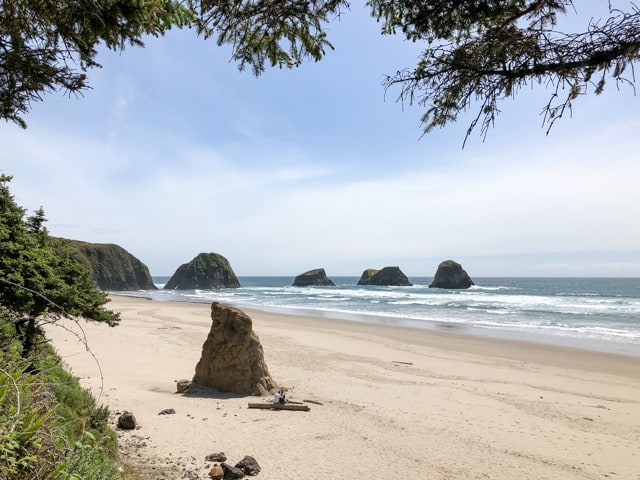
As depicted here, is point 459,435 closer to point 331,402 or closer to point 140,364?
point 331,402

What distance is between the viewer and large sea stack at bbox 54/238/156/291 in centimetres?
7625

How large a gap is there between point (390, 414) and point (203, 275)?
291ft

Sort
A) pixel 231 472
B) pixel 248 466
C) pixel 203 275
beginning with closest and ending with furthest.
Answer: pixel 231 472, pixel 248 466, pixel 203 275

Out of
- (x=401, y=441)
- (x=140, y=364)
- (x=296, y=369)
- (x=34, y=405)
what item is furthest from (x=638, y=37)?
(x=140, y=364)

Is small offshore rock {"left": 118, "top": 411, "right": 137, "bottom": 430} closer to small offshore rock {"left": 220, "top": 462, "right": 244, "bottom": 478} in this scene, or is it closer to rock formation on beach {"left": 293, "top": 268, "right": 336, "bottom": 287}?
small offshore rock {"left": 220, "top": 462, "right": 244, "bottom": 478}

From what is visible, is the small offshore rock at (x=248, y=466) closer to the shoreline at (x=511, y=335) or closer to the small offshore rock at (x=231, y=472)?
the small offshore rock at (x=231, y=472)

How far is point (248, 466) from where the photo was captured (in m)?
5.89

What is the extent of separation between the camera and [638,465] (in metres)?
6.77

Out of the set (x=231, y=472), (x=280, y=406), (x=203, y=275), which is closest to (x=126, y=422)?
(x=231, y=472)

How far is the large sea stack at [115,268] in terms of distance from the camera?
7625 centimetres

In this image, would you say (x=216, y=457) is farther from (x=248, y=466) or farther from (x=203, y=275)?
(x=203, y=275)

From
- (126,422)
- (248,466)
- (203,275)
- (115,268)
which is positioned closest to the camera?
(248,466)

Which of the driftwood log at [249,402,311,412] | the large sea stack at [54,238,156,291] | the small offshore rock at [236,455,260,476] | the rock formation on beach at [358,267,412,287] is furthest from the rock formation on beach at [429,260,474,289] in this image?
the small offshore rock at [236,455,260,476]

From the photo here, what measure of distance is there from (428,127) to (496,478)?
5138 mm
